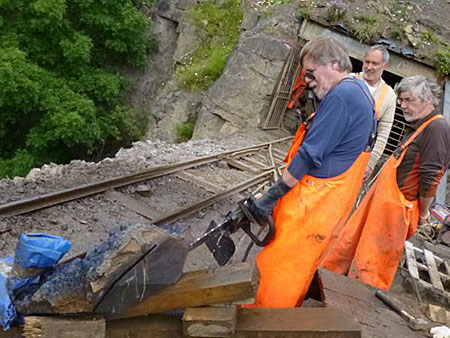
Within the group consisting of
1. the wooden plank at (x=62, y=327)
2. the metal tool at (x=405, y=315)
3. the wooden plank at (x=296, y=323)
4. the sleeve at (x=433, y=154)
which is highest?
the sleeve at (x=433, y=154)

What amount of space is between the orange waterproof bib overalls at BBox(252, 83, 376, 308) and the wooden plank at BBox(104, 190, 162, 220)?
335 centimetres

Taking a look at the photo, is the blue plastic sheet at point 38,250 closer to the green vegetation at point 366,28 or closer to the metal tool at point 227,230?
the metal tool at point 227,230

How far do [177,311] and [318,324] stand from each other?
0.76 m

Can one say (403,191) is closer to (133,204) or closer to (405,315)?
(405,315)

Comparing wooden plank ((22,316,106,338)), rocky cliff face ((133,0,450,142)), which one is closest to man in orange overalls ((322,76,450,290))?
wooden plank ((22,316,106,338))

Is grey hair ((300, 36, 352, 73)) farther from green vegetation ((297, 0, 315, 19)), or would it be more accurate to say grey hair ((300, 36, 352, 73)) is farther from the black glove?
green vegetation ((297, 0, 315, 19))

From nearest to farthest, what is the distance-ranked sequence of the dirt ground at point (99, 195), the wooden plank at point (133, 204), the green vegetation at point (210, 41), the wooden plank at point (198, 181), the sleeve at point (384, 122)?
the sleeve at point (384, 122), the dirt ground at point (99, 195), the wooden plank at point (133, 204), the wooden plank at point (198, 181), the green vegetation at point (210, 41)

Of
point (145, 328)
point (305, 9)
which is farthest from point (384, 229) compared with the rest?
point (305, 9)

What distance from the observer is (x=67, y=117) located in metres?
14.9

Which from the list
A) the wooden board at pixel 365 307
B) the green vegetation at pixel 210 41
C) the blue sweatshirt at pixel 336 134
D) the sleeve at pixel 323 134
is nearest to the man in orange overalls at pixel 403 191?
the wooden board at pixel 365 307

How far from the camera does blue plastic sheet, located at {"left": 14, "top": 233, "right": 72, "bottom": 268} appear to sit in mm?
2189

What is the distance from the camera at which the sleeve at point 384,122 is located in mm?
5004

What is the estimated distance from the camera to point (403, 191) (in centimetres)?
425

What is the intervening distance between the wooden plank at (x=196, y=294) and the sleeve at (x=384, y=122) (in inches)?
127
